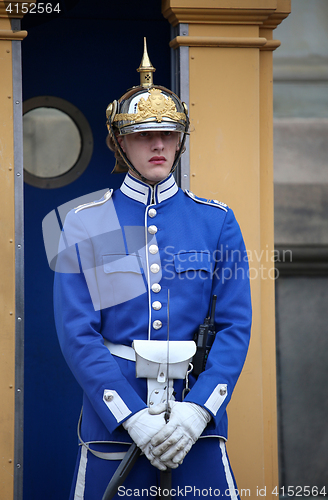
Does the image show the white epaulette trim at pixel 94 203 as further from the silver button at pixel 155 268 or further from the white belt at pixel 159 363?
the white belt at pixel 159 363

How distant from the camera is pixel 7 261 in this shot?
2.80 m

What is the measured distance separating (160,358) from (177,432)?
266mm

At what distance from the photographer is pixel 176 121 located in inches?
89.7

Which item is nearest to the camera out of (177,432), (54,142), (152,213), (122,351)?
(177,432)

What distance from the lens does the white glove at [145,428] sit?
2014 mm

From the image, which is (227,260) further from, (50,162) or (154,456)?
(50,162)

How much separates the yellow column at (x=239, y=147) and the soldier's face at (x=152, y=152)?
65 cm

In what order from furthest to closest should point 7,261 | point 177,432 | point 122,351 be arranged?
point 7,261
point 122,351
point 177,432

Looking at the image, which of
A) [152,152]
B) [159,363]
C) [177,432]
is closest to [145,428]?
[177,432]

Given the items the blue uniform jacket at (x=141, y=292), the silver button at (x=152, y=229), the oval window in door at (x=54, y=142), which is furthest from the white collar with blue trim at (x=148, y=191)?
the oval window in door at (x=54, y=142)

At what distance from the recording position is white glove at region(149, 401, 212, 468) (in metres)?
1.98

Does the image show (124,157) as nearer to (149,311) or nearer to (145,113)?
(145,113)

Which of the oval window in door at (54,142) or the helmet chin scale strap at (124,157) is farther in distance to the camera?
the oval window in door at (54,142)

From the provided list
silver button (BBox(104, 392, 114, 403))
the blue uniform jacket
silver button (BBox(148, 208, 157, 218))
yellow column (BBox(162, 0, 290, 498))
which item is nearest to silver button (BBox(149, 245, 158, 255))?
the blue uniform jacket
